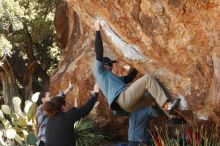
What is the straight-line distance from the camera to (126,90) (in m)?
7.89

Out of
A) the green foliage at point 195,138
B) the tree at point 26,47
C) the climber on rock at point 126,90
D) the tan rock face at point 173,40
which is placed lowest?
the green foliage at point 195,138

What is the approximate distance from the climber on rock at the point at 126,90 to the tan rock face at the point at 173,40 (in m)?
0.47

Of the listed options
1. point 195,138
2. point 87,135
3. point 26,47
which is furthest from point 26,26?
point 195,138

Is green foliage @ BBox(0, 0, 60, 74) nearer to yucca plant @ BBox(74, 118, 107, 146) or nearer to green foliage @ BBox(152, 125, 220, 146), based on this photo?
yucca plant @ BBox(74, 118, 107, 146)

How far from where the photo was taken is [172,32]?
829cm

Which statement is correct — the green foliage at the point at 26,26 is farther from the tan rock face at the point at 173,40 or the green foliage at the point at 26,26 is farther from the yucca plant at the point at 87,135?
the tan rock face at the point at 173,40

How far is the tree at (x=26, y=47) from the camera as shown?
16.6 metres

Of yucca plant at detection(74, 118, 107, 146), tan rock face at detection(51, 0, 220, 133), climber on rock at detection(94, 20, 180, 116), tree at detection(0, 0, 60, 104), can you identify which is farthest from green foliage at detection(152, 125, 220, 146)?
tree at detection(0, 0, 60, 104)

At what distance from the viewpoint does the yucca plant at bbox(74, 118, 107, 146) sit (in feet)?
40.3

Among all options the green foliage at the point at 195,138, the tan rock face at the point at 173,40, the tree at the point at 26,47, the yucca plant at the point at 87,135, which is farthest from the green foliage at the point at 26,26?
the green foliage at the point at 195,138

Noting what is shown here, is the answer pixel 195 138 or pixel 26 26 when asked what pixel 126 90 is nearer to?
pixel 195 138

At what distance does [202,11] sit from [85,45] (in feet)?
21.2

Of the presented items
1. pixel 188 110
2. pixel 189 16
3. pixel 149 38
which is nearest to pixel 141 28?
pixel 149 38

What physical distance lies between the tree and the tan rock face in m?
7.15
